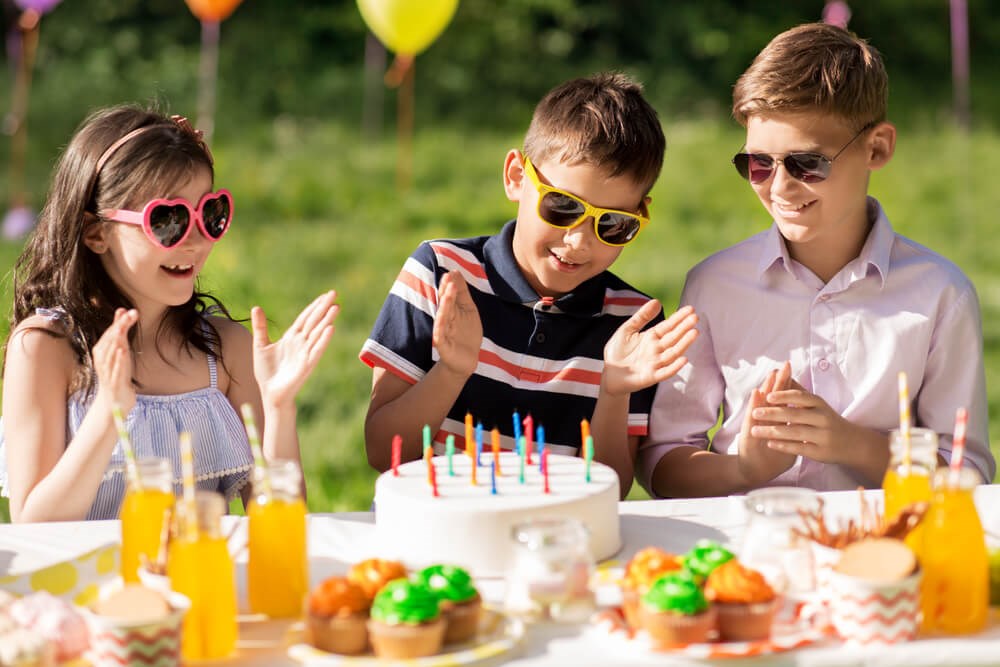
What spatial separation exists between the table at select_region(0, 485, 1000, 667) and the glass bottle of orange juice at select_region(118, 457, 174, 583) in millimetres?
170

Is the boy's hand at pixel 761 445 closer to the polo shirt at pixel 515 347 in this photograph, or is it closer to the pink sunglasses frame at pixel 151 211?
the polo shirt at pixel 515 347

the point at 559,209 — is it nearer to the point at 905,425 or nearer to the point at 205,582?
the point at 905,425

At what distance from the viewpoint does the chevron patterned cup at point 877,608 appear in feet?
5.93

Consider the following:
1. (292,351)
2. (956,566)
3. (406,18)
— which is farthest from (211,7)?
(956,566)

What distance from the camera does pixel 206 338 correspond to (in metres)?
2.97

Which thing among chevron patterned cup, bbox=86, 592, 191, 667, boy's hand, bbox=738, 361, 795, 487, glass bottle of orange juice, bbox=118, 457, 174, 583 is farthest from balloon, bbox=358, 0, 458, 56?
chevron patterned cup, bbox=86, 592, 191, 667

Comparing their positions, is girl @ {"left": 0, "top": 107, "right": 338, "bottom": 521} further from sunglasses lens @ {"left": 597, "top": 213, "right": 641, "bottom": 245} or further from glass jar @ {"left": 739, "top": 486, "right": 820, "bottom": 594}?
glass jar @ {"left": 739, "top": 486, "right": 820, "bottom": 594}

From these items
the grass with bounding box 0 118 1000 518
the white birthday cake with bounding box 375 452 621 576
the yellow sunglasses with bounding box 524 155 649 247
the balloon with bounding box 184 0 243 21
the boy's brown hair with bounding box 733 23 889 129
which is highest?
the balloon with bounding box 184 0 243 21

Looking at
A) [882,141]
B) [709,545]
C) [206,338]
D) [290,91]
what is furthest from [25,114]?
[709,545]

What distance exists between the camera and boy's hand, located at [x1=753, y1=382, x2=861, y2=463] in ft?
8.66

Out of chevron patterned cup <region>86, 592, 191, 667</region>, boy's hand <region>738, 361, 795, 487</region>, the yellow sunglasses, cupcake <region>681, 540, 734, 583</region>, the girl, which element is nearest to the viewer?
chevron patterned cup <region>86, 592, 191, 667</region>

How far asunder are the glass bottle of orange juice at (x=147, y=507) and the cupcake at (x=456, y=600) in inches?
17.3

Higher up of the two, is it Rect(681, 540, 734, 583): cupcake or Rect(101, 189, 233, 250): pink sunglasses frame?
Rect(101, 189, 233, 250): pink sunglasses frame

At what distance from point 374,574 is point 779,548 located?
0.61 meters
